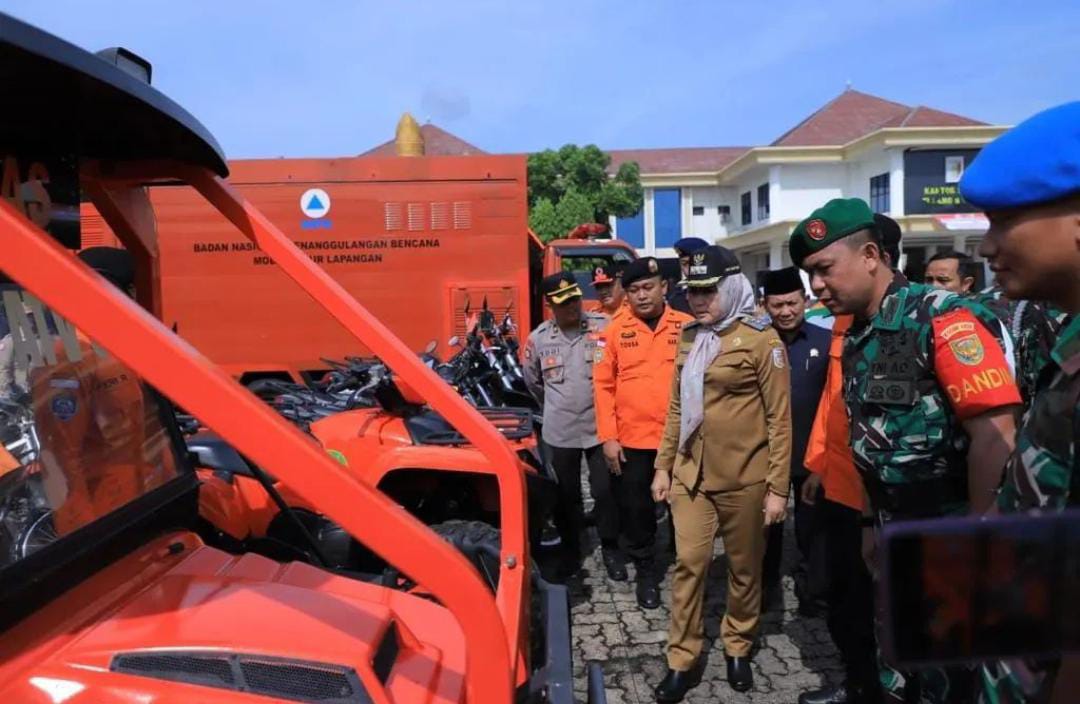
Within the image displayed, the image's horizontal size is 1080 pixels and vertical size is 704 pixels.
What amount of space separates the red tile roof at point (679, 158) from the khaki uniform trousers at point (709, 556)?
120ft

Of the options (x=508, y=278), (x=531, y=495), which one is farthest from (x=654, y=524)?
(x=508, y=278)

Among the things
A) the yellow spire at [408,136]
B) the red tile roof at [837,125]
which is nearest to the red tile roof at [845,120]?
the red tile roof at [837,125]

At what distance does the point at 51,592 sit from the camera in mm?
1437

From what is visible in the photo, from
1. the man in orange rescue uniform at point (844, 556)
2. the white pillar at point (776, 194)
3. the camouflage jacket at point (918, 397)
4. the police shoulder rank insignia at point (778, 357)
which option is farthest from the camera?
the white pillar at point (776, 194)

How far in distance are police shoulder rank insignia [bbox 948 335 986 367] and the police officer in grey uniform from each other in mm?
2619

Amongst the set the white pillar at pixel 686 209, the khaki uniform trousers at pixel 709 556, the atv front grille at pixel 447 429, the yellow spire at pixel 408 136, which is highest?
the white pillar at pixel 686 209

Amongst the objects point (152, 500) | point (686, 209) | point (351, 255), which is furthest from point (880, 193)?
point (152, 500)

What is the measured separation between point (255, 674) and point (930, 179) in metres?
28.1

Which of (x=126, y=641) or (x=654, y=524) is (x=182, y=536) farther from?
(x=654, y=524)

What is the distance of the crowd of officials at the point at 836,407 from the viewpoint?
1216mm

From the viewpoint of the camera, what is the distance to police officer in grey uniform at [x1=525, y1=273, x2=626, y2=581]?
4.57m

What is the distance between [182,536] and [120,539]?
228mm

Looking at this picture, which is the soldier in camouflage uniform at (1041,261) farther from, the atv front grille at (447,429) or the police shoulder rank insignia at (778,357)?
the atv front grille at (447,429)

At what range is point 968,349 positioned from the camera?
210 cm
